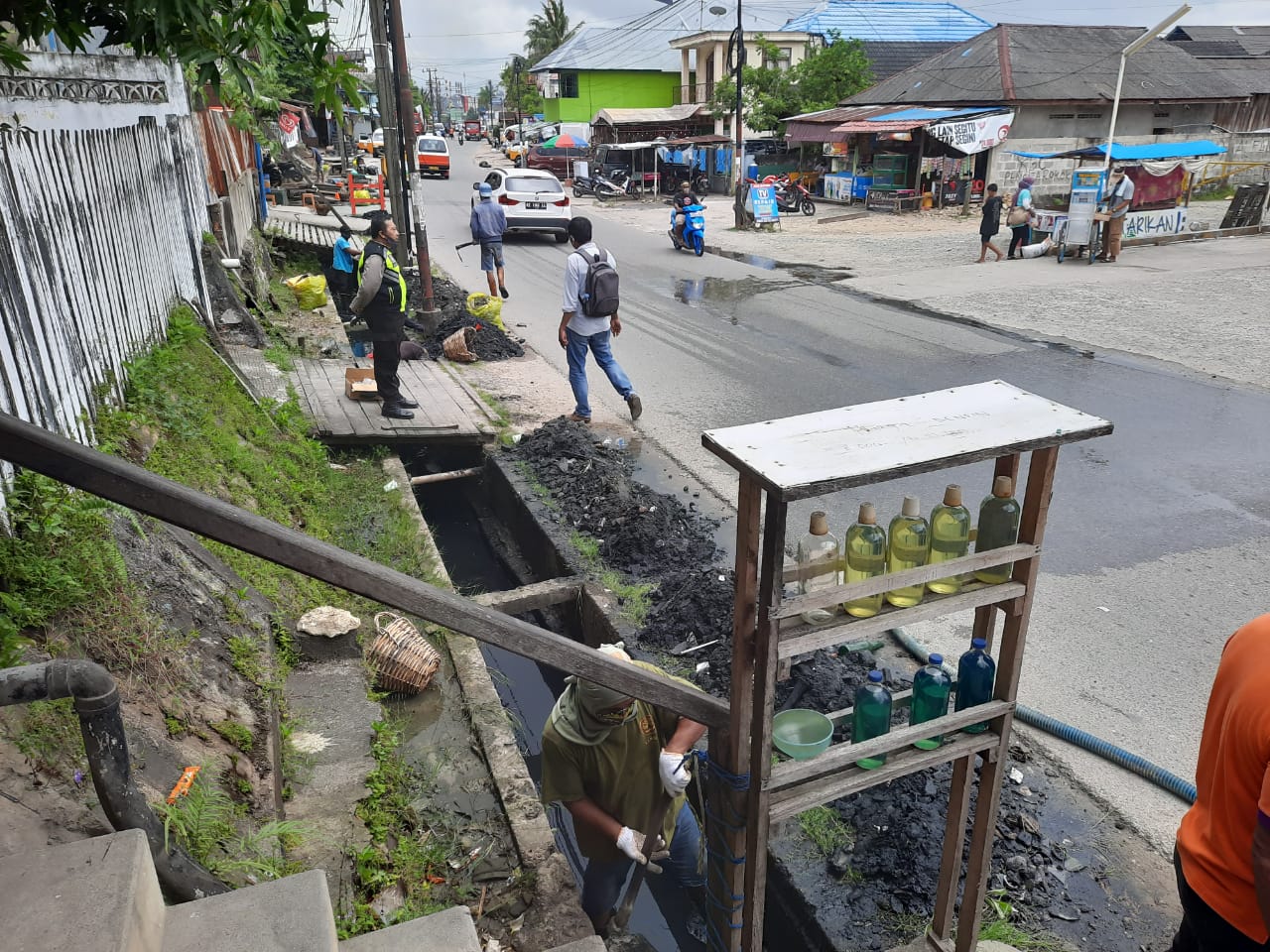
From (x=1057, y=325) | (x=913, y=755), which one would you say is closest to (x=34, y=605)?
(x=913, y=755)

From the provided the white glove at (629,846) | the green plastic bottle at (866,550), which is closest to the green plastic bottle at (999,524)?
the green plastic bottle at (866,550)

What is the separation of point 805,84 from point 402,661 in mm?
32637

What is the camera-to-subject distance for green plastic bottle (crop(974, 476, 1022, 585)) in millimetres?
2783

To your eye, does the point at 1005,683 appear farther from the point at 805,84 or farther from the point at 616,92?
the point at 616,92

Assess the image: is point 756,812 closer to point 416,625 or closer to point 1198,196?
point 416,625

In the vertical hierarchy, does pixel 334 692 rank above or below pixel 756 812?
below

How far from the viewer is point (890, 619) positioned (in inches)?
103

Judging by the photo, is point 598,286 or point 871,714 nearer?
point 871,714

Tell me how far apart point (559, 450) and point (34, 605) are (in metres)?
4.75

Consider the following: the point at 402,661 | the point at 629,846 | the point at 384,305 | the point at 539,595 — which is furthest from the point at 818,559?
the point at 384,305

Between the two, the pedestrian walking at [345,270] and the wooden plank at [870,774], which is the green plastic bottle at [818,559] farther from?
the pedestrian walking at [345,270]

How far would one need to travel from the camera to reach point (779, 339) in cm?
1220

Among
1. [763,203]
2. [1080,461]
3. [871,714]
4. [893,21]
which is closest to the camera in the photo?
[871,714]

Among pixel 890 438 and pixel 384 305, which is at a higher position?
pixel 890 438
